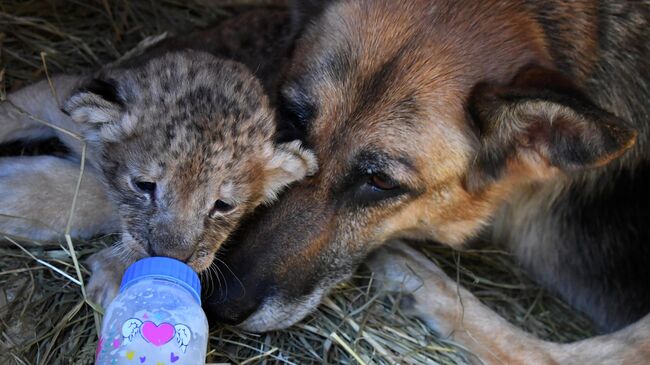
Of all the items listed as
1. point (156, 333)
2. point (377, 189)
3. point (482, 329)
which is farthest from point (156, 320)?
point (482, 329)

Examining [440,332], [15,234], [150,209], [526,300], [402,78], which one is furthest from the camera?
[526,300]

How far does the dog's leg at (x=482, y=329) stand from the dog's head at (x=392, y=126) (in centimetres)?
41

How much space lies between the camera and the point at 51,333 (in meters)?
2.68

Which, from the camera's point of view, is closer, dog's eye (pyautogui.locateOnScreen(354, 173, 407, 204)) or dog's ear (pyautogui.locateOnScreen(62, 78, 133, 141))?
dog's ear (pyautogui.locateOnScreen(62, 78, 133, 141))

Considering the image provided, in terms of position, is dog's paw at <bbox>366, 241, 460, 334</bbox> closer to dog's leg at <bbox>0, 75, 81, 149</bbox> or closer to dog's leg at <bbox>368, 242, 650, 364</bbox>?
dog's leg at <bbox>368, 242, 650, 364</bbox>

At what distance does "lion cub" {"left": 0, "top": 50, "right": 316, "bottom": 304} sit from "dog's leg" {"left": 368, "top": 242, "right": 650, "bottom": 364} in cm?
70

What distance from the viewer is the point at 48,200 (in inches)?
115

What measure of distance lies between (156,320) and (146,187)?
46 cm

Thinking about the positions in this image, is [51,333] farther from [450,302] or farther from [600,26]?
[600,26]

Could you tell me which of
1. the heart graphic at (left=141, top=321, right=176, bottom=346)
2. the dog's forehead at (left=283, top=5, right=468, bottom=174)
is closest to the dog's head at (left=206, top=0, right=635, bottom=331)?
the dog's forehead at (left=283, top=5, right=468, bottom=174)

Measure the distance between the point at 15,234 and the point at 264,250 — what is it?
0.85 m

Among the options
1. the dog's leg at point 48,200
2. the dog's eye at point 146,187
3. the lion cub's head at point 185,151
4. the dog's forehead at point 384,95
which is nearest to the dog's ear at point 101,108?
the lion cub's head at point 185,151

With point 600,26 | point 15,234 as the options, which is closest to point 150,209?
point 15,234

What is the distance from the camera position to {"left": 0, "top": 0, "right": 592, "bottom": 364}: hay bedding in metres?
2.73
